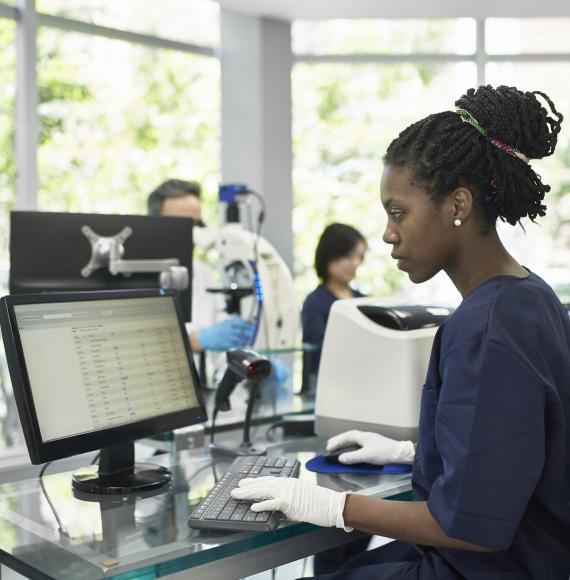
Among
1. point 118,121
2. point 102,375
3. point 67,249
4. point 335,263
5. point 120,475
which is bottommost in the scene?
point 120,475

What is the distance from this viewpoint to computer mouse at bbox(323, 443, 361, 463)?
1638 millimetres

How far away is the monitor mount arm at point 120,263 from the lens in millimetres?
1919

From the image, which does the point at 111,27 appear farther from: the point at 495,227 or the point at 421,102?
the point at 495,227

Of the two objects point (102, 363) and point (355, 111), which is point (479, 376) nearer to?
point (102, 363)

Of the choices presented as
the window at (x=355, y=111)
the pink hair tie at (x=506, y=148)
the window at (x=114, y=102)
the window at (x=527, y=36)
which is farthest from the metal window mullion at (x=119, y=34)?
the pink hair tie at (x=506, y=148)

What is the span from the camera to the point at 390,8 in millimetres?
4797

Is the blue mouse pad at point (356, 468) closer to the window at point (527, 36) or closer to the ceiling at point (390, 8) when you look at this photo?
the ceiling at point (390, 8)

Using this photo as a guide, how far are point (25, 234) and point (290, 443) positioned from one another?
81 centimetres

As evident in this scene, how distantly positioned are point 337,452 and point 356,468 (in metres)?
0.10

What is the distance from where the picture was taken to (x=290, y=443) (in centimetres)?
192

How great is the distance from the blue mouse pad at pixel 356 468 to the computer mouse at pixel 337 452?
0.04ft

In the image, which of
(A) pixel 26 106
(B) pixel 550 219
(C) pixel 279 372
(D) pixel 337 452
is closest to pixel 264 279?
(C) pixel 279 372

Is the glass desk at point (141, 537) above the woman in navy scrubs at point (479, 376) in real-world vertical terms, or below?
below

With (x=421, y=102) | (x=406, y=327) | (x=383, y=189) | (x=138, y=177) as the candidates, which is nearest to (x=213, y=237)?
(x=406, y=327)
